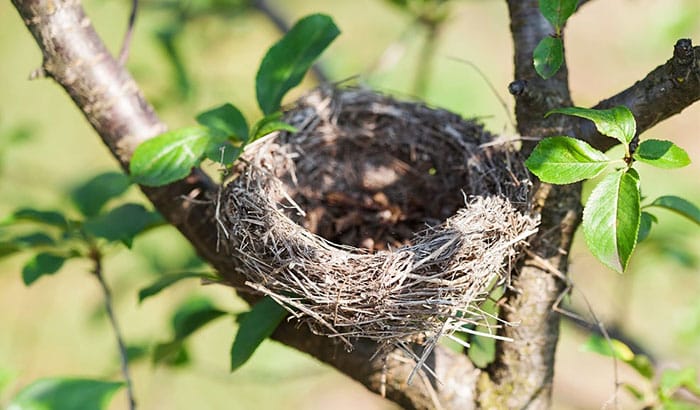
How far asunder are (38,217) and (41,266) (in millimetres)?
164

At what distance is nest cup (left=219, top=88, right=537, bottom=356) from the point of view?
1039 mm

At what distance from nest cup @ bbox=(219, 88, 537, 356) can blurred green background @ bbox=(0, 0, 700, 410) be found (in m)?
0.77

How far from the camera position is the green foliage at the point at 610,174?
0.88 metres

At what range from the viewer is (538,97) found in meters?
1.10

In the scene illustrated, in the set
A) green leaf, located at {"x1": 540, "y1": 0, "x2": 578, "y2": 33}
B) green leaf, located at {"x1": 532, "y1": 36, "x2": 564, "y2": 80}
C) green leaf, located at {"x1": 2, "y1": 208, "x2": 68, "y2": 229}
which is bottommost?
green leaf, located at {"x1": 2, "y1": 208, "x2": 68, "y2": 229}

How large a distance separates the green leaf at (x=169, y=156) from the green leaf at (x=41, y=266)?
1.16ft

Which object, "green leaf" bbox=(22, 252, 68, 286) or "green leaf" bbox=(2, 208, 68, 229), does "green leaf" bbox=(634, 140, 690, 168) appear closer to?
"green leaf" bbox=(22, 252, 68, 286)

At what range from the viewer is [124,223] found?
1.38m

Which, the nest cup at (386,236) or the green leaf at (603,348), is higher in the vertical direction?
the nest cup at (386,236)

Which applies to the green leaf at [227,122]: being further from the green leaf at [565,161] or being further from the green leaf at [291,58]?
the green leaf at [565,161]

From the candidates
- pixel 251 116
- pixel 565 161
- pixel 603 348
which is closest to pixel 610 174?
pixel 565 161

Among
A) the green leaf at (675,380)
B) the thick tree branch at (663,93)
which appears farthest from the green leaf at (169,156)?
the green leaf at (675,380)

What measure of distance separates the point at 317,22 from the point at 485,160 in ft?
Answer: 1.26

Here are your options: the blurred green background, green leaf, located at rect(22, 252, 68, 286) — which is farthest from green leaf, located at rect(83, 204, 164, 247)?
the blurred green background
